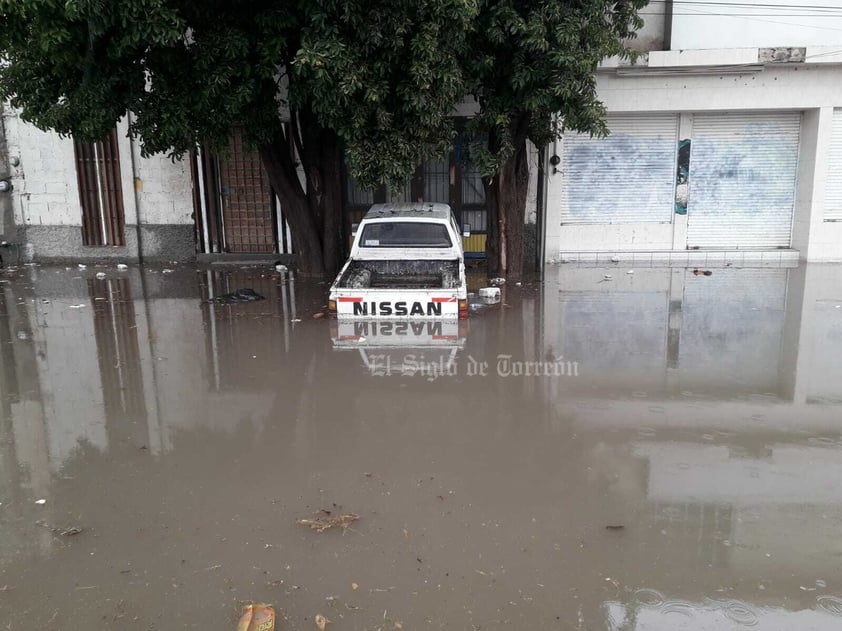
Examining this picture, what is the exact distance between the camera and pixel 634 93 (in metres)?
12.8

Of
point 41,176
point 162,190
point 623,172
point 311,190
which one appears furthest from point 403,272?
point 41,176

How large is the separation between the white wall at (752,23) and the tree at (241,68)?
5715 millimetres

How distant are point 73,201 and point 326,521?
480 inches

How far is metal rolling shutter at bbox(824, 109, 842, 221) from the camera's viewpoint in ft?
42.5

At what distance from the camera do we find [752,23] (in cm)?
1248

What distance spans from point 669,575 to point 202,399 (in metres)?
4.23

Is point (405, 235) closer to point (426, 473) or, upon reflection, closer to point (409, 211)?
point (409, 211)

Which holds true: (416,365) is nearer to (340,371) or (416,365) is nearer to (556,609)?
(340,371)

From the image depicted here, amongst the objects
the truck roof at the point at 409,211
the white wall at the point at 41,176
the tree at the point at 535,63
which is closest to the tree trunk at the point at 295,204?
the truck roof at the point at 409,211

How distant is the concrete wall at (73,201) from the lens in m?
A: 13.7

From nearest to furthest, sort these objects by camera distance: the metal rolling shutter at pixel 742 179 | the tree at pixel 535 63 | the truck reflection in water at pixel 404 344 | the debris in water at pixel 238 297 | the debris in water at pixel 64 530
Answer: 1. the debris in water at pixel 64 530
2. the truck reflection in water at pixel 404 344
3. the tree at pixel 535 63
4. the debris in water at pixel 238 297
5. the metal rolling shutter at pixel 742 179

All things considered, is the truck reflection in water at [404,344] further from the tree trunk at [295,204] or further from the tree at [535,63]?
the tree trunk at [295,204]

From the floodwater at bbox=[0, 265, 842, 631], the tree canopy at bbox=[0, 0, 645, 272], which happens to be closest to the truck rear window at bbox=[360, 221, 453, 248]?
the tree canopy at bbox=[0, 0, 645, 272]

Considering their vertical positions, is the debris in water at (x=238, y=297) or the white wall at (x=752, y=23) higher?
the white wall at (x=752, y=23)
